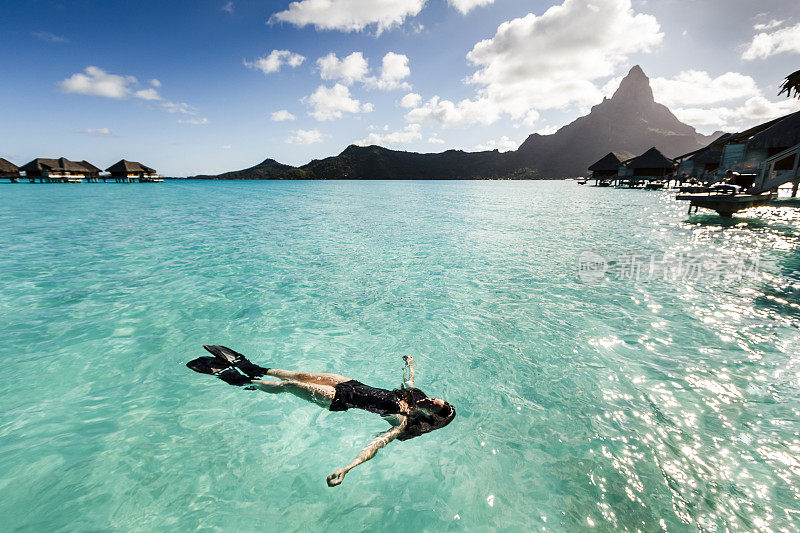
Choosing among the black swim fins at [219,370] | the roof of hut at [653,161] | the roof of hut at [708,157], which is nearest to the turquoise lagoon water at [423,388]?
the black swim fins at [219,370]

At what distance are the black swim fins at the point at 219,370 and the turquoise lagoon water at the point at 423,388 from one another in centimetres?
19

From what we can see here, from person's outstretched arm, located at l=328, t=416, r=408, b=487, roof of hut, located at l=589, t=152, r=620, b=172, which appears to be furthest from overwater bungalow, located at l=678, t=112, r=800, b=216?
roof of hut, located at l=589, t=152, r=620, b=172

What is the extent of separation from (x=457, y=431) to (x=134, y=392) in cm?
547

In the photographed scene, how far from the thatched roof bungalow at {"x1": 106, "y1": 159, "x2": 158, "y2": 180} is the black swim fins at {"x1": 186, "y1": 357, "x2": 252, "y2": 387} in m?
118

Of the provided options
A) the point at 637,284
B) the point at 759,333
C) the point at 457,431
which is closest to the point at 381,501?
the point at 457,431

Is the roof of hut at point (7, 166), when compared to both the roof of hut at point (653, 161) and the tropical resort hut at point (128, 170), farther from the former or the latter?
the roof of hut at point (653, 161)

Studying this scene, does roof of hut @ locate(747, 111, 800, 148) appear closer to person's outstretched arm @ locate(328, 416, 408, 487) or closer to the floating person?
the floating person

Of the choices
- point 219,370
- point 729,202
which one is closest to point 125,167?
point 219,370

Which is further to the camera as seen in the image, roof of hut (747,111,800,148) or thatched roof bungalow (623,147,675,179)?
thatched roof bungalow (623,147,675,179)

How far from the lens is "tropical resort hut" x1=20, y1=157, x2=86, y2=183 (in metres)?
76.9

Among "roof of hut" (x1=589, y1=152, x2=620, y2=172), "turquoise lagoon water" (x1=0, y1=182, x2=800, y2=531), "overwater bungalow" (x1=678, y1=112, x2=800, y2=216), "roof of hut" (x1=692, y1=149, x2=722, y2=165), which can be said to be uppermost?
"roof of hut" (x1=589, y1=152, x2=620, y2=172)

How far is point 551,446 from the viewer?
4.17 m

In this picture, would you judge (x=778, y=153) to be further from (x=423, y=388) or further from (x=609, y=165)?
(x=609, y=165)

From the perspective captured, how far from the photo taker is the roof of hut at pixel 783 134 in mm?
24625
